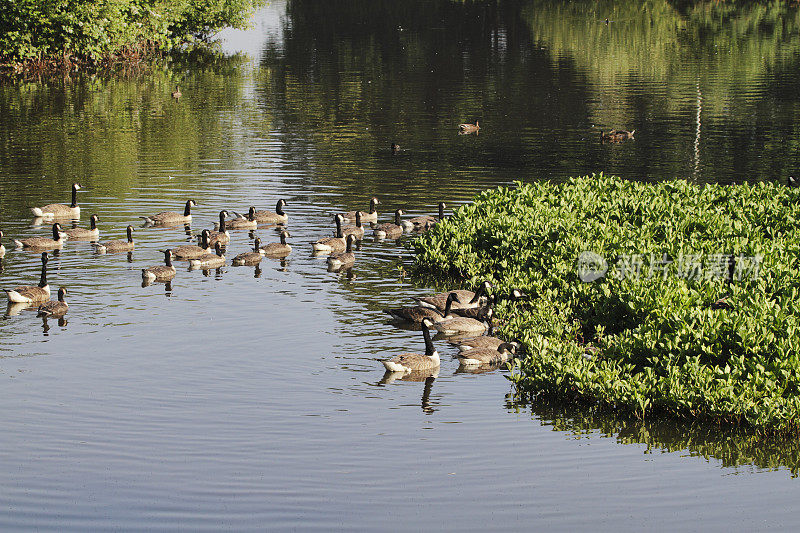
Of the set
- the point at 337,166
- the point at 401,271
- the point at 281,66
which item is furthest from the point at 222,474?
the point at 281,66

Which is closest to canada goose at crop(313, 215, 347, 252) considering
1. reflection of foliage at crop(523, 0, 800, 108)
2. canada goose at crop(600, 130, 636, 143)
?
canada goose at crop(600, 130, 636, 143)

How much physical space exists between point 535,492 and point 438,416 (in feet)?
11.7

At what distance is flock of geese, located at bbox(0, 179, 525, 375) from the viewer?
71.0 feet

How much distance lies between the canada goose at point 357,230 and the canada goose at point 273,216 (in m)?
2.45

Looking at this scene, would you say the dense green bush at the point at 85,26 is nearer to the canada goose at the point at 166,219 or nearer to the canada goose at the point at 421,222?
the canada goose at the point at 166,219

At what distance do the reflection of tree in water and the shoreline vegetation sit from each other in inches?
2300

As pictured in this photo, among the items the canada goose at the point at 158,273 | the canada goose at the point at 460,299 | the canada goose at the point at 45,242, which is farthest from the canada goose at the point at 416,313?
the canada goose at the point at 45,242

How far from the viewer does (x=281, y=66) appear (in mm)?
81500

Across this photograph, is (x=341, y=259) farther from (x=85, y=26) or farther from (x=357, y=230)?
(x=85, y=26)

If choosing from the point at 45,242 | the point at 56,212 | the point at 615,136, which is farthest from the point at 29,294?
the point at 615,136

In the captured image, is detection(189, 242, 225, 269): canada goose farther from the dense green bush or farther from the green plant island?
the dense green bush

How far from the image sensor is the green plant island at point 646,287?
Answer: 58.7ft

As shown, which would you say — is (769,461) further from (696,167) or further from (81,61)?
(81,61)

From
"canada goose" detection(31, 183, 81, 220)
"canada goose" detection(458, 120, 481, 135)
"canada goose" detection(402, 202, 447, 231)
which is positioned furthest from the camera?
"canada goose" detection(458, 120, 481, 135)
